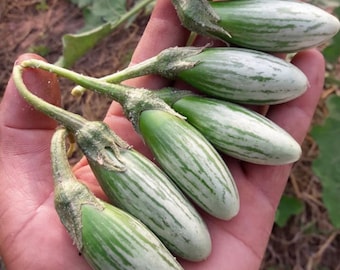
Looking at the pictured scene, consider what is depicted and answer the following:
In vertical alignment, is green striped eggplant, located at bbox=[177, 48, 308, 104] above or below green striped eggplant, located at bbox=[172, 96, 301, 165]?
above

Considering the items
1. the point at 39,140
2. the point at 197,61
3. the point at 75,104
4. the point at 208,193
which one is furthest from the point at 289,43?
the point at 75,104

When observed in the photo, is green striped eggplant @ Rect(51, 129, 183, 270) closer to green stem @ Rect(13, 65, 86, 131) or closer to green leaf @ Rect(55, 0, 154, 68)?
green stem @ Rect(13, 65, 86, 131)

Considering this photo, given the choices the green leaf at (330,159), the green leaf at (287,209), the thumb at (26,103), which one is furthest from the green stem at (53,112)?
the green leaf at (287,209)

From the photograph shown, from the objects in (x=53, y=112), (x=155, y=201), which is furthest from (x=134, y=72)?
(x=155, y=201)

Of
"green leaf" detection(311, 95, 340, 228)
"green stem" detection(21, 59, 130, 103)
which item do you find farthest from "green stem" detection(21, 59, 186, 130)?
"green leaf" detection(311, 95, 340, 228)

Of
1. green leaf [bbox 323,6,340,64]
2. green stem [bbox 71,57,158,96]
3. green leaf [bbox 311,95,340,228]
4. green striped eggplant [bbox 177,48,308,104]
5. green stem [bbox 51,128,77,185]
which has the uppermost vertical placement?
green striped eggplant [bbox 177,48,308,104]

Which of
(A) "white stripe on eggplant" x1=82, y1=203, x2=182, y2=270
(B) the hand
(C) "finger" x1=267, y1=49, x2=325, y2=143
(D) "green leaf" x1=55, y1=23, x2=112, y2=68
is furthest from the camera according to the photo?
(D) "green leaf" x1=55, y1=23, x2=112, y2=68
